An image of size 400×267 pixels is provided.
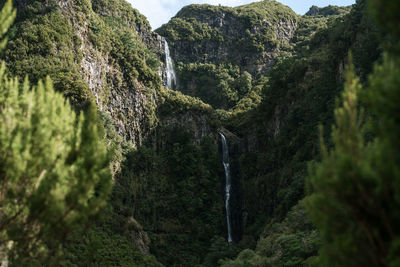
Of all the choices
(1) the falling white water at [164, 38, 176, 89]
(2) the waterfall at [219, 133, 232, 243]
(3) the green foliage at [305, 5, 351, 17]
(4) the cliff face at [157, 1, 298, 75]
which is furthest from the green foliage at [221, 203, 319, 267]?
(3) the green foliage at [305, 5, 351, 17]

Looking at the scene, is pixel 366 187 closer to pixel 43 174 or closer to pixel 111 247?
pixel 43 174

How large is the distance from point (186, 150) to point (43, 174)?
130ft

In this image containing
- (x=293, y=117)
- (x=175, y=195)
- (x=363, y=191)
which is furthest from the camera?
(x=175, y=195)

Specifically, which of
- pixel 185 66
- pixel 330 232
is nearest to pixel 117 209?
pixel 330 232

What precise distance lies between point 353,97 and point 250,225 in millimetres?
38381

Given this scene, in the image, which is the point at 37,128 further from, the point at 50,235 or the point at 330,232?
the point at 330,232

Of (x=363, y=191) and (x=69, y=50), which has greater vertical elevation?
(x=69, y=50)

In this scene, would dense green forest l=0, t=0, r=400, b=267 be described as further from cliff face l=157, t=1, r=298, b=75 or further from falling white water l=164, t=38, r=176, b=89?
cliff face l=157, t=1, r=298, b=75

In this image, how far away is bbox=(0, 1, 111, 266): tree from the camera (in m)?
8.26

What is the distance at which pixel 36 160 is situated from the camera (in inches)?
331

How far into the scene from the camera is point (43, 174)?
895 centimetres

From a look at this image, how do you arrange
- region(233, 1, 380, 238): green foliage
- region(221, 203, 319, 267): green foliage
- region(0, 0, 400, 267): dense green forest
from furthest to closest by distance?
region(233, 1, 380, 238): green foliage
region(221, 203, 319, 267): green foliage
region(0, 0, 400, 267): dense green forest

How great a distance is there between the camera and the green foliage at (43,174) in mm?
8250

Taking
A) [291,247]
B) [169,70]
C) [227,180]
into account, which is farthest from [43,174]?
[169,70]
